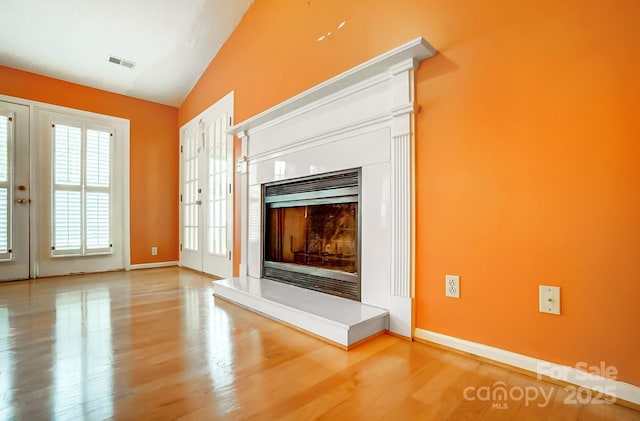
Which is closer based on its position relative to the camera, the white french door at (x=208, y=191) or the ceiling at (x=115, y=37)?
the ceiling at (x=115, y=37)

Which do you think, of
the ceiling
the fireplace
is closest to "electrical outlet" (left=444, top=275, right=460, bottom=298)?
the fireplace

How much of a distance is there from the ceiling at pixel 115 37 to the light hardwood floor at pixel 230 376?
2.90 meters

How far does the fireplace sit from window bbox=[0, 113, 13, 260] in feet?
10.3

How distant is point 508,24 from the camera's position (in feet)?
4.87

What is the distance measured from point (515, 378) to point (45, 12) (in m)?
4.82

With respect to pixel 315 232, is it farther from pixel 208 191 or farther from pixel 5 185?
pixel 5 185

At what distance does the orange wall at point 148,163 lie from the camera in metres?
4.06

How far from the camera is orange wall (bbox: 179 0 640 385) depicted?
1.21 m

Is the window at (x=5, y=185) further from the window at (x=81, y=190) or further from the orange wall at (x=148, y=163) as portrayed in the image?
the orange wall at (x=148, y=163)

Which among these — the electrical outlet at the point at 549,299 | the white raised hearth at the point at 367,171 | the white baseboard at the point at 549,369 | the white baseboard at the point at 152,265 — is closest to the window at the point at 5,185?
the white baseboard at the point at 152,265

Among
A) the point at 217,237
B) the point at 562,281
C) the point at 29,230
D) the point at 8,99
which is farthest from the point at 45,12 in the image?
the point at 562,281

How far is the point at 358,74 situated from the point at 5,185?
13.9 feet

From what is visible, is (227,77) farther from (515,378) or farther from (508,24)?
(515,378)

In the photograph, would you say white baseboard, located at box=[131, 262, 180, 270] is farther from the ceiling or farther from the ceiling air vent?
the ceiling air vent
